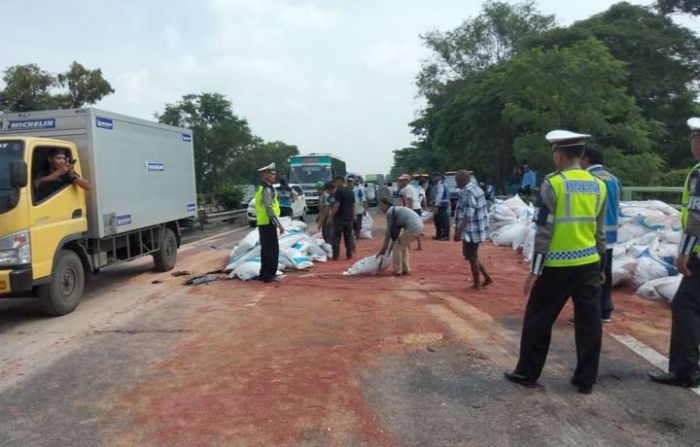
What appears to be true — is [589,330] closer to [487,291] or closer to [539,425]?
[539,425]

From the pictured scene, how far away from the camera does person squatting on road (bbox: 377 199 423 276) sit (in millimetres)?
9469

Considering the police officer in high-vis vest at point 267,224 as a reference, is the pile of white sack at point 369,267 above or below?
below

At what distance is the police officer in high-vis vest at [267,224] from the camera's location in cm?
920

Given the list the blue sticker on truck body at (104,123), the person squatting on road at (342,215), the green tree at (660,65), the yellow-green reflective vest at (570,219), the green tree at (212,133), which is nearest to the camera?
the yellow-green reflective vest at (570,219)

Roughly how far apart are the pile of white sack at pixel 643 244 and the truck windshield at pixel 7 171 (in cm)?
569

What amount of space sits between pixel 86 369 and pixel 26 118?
4704 millimetres

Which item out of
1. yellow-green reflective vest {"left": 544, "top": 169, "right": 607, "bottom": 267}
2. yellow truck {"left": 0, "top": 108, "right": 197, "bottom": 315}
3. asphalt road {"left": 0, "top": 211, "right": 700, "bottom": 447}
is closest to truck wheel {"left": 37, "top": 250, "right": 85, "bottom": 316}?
yellow truck {"left": 0, "top": 108, "right": 197, "bottom": 315}

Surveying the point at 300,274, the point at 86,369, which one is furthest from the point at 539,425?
the point at 300,274

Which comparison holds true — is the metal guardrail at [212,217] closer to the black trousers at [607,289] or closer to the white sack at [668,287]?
the white sack at [668,287]

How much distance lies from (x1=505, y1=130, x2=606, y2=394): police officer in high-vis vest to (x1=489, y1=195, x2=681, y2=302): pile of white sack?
6.30 ft


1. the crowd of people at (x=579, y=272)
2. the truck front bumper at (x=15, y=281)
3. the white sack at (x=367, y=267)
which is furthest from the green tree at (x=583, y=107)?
the truck front bumper at (x=15, y=281)

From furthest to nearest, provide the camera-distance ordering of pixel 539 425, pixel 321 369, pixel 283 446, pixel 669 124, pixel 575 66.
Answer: pixel 669 124, pixel 575 66, pixel 321 369, pixel 539 425, pixel 283 446

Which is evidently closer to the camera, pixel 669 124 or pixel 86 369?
pixel 86 369

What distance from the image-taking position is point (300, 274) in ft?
33.0
